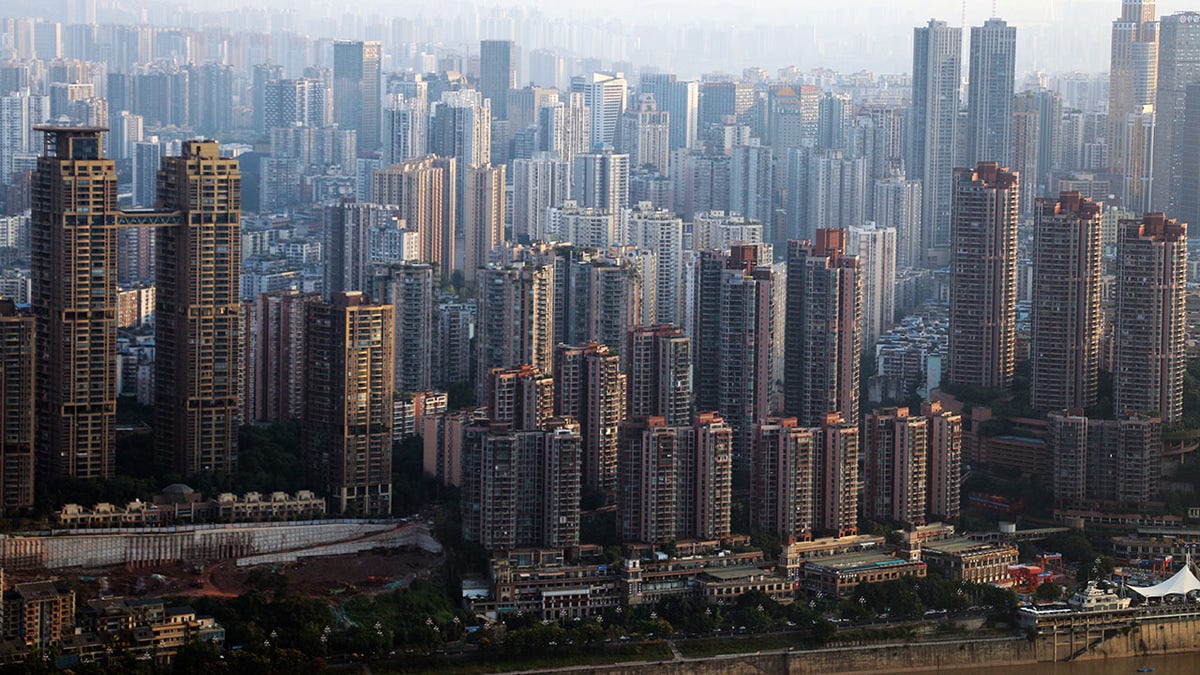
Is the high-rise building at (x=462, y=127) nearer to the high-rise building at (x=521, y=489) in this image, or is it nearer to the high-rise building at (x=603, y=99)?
the high-rise building at (x=603, y=99)

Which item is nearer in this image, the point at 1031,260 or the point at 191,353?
the point at 191,353

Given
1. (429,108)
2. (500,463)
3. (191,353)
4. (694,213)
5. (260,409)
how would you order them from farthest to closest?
(429,108), (694,213), (260,409), (191,353), (500,463)

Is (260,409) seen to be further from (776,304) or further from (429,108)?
(429,108)

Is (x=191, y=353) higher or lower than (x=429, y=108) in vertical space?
lower

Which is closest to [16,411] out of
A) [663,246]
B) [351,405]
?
[351,405]

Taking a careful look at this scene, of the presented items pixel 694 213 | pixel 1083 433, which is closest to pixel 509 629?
pixel 1083 433

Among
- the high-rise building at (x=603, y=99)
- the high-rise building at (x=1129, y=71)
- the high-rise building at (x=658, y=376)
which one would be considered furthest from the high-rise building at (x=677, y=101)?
the high-rise building at (x=658, y=376)

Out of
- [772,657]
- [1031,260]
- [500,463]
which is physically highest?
[1031,260]

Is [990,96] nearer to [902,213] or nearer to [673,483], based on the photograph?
[902,213]
